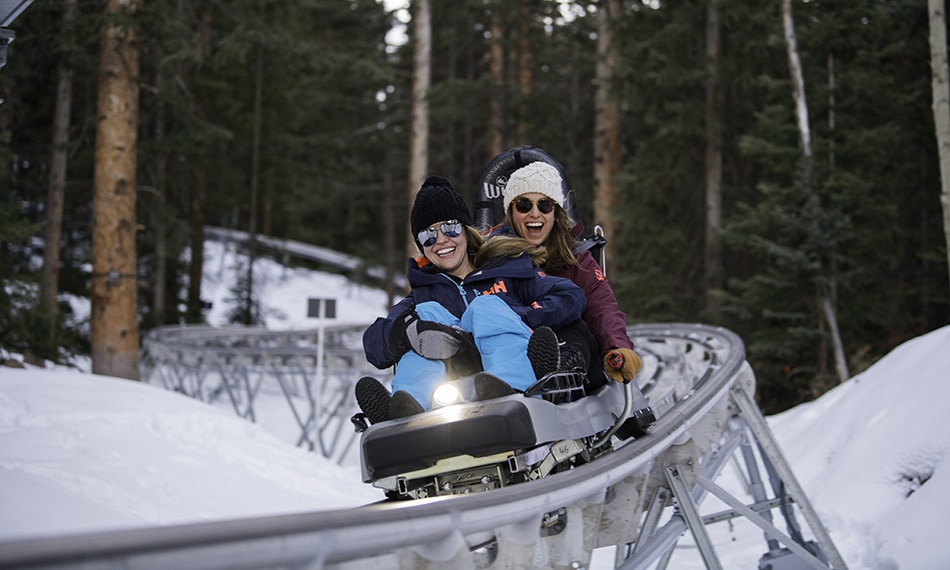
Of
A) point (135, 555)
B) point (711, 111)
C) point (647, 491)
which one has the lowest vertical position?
point (647, 491)

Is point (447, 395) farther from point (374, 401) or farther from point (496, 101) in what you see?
point (496, 101)

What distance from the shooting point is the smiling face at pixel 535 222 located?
4469 millimetres

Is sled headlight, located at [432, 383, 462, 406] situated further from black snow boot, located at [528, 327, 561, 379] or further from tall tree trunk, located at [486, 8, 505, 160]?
tall tree trunk, located at [486, 8, 505, 160]

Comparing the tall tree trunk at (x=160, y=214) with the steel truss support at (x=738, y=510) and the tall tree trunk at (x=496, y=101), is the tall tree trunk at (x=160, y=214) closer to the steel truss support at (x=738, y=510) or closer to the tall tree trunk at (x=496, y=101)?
the tall tree trunk at (x=496, y=101)

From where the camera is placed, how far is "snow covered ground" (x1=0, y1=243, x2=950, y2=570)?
512 centimetres

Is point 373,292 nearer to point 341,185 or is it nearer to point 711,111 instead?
point 341,185

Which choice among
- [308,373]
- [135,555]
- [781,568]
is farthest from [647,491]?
[308,373]

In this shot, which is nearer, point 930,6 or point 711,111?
point 930,6

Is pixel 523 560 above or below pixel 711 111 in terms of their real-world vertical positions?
below

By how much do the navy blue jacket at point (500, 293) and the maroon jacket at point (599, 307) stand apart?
0.29 m

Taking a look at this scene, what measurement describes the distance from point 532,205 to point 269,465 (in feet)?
15.8

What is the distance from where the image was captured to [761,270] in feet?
54.3

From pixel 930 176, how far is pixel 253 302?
1940cm

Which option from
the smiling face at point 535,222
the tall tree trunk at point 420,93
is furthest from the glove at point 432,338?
the tall tree trunk at point 420,93
